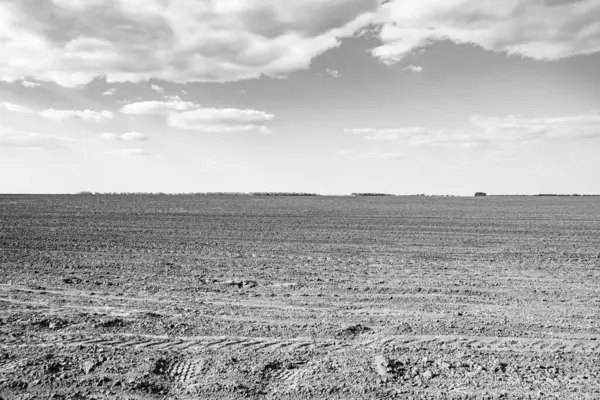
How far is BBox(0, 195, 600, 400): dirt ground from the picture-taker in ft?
17.0

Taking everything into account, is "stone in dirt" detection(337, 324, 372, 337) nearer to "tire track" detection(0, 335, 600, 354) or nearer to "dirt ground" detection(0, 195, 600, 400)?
"dirt ground" detection(0, 195, 600, 400)

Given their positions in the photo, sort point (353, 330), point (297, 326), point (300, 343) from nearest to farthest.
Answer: point (300, 343)
point (353, 330)
point (297, 326)

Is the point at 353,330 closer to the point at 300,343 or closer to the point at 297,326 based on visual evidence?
the point at 297,326

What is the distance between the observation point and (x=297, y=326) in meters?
7.21

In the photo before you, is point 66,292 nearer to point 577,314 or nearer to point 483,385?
point 483,385

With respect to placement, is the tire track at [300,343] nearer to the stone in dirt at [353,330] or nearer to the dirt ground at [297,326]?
the dirt ground at [297,326]

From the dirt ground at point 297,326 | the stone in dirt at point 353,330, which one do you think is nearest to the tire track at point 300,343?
the dirt ground at point 297,326

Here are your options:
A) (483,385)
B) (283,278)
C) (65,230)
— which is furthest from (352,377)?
(65,230)

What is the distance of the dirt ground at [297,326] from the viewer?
5.18 m

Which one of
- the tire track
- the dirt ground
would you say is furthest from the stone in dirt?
the tire track

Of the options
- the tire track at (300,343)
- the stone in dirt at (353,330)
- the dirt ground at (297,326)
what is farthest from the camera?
the stone in dirt at (353,330)

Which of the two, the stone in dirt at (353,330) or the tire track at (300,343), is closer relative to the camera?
the tire track at (300,343)

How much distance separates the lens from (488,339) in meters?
6.63

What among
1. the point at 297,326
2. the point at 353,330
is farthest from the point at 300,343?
the point at 353,330
